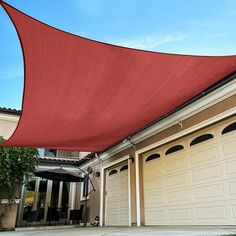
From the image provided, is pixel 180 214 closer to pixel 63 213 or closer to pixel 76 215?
pixel 76 215

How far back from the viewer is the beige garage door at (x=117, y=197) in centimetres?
847

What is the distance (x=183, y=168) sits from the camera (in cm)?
617

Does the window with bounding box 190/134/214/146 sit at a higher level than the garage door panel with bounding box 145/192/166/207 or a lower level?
higher

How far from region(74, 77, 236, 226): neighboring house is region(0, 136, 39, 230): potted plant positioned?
310 cm

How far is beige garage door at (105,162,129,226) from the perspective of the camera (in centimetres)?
847

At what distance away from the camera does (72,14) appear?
5.89 m

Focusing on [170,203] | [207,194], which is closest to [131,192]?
[170,203]

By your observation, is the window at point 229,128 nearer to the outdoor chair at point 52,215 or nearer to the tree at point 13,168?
the tree at point 13,168

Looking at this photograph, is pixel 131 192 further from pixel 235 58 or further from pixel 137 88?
pixel 235 58

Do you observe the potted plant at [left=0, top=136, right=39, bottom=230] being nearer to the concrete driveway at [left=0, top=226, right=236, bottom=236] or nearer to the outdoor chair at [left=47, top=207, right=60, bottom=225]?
the outdoor chair at [left=47, top=207, right=60, bottom=225]

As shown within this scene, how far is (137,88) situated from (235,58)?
163 cm

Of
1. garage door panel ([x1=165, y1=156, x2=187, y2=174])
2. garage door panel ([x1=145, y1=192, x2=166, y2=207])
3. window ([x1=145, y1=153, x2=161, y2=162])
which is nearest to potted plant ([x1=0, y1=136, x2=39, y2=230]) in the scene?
window ([x1=145, y1=153, x2=161, y2=162])

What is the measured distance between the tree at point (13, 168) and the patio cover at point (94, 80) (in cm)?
205

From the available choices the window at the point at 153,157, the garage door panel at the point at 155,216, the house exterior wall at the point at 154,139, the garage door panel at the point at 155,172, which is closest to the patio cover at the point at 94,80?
the house exterior wall at the point at 154,139
